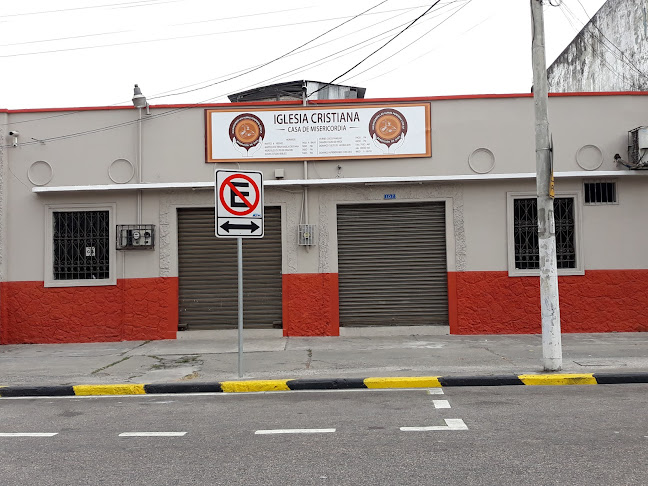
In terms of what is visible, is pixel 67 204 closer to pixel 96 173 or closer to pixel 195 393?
pixel 96 173

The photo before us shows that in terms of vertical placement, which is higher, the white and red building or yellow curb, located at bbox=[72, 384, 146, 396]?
the white and red building

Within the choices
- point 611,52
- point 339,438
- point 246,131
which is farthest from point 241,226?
point 611,52

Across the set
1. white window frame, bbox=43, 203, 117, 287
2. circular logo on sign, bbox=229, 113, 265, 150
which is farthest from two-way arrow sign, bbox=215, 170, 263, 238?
white window frame, bbox=43, 203, 117, 287

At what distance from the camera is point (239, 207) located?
30.6 feet

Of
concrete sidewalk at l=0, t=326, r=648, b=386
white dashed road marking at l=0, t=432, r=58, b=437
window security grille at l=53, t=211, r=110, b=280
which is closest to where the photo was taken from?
white dashed road marking at l=0, t=432, r=58, b=437

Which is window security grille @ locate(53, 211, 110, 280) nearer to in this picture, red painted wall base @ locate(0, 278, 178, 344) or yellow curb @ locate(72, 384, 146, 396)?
red painted wall base @ locate(0, 278, 178, 344)

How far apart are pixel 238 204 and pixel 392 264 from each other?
5413 mm

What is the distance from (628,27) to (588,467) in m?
16.6

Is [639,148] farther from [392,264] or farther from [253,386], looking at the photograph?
[253,386]

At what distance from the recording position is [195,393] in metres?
8.81

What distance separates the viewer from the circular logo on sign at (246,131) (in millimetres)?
13844

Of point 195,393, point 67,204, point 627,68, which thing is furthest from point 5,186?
point 627,68

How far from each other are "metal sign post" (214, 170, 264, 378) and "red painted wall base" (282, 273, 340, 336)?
4.29 m

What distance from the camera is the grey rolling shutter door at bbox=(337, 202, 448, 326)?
45.3 ft
